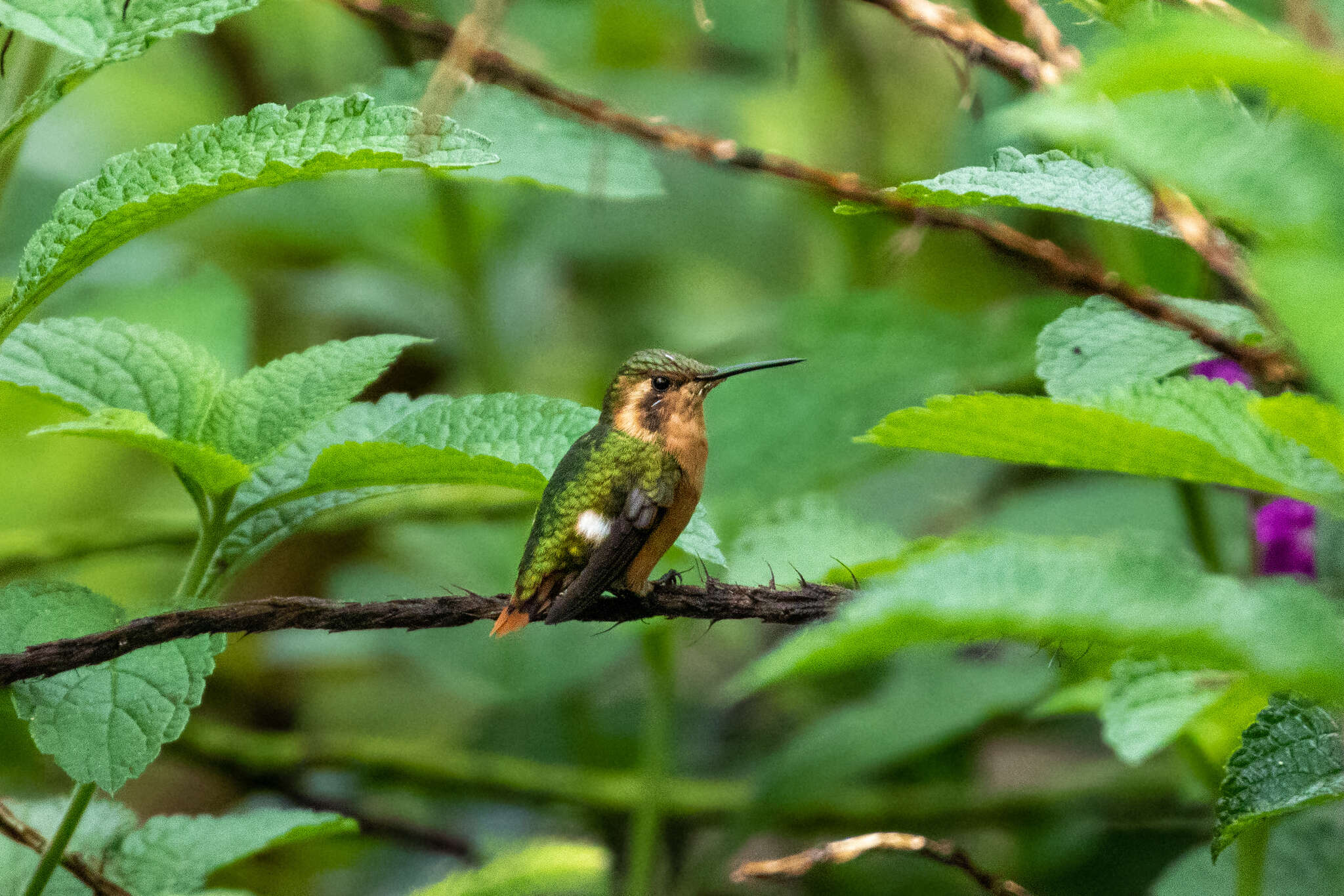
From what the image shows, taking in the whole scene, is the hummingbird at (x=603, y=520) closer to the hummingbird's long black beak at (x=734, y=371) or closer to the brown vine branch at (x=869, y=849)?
the hummingbird's long black beak at (x=734, y=371)

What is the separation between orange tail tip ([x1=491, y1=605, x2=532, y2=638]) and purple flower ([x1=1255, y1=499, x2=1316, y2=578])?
43.0 inches

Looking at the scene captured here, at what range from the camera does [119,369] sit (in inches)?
54.1

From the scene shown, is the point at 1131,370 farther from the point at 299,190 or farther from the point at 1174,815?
the point at 299,190

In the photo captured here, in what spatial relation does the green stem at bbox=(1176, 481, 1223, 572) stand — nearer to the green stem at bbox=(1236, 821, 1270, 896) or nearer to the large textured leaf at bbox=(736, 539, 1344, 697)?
the green stem at bbox=(1236, 821, 1270, 896)

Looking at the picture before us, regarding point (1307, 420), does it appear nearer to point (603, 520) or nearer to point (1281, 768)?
point (1281, 768)

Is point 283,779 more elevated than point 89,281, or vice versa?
point 89,281

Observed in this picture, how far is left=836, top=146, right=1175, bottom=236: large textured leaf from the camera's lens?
3.28 feet

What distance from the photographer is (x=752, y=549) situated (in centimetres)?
171

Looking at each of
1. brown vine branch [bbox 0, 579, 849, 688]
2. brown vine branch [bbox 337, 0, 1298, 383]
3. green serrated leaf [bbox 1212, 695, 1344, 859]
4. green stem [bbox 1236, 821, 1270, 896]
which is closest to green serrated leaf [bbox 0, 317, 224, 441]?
brown vine branch [bbox 0, 579, 849, 688]

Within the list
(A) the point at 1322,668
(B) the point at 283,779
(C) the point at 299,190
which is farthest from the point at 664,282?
(A) the point at 1322,668

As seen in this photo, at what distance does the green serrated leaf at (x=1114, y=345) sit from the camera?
3.98 ft

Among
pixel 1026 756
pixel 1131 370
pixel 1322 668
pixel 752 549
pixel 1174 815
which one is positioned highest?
pixel 1322 668

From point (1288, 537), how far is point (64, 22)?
1.67m

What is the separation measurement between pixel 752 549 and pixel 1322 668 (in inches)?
43.3
